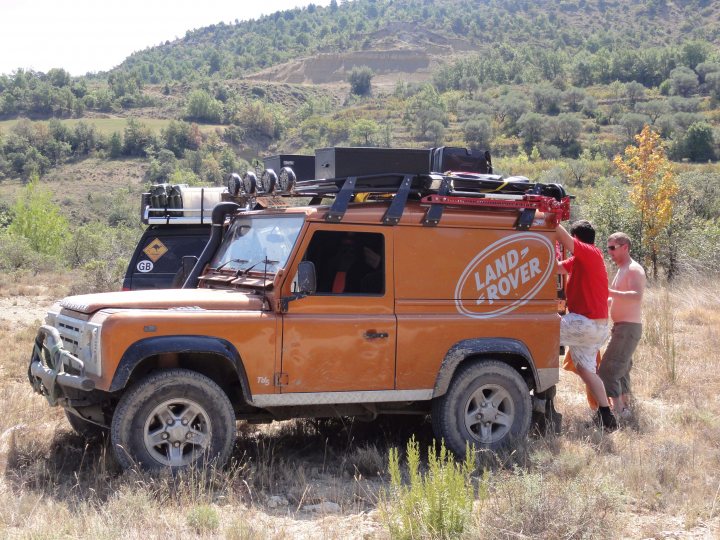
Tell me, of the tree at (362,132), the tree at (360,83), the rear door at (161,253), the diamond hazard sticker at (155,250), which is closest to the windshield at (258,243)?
the rear door at (161,253)

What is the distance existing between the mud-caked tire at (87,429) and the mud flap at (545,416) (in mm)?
3754

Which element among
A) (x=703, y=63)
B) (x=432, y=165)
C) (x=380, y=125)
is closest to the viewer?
(x=432, y=165)

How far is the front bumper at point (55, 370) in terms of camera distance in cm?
543

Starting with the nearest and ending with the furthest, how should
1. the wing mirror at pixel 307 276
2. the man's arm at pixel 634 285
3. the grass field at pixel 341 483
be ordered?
1. the grass field at pixel 341 483
2. the wing mirror at pixel 307 276
3. the man's arm at pixel 634 285

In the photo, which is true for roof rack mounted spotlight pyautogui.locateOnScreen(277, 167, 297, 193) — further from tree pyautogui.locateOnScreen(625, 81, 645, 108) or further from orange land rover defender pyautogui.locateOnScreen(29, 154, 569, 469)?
tree pyautogui.locateOnScreen(625, 81, 645, 108)

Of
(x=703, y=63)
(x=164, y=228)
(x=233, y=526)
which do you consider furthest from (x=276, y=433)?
(x=703, y=63)

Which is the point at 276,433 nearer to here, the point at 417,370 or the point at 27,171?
the point at 417,370

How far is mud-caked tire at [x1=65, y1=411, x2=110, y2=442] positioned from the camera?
6.57 meters

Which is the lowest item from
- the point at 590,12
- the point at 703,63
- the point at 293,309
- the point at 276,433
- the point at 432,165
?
the point at 276,433

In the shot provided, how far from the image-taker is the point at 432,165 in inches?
297

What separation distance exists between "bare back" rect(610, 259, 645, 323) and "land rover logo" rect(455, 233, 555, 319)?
136 centimetres

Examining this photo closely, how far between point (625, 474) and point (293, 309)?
2.77 meters

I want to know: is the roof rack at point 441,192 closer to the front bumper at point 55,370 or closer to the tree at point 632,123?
the front bumper at point 55,370

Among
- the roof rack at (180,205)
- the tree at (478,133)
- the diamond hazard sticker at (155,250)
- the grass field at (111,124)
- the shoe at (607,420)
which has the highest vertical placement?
the grass field at (111,124)
